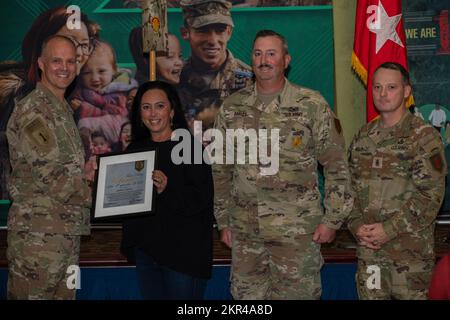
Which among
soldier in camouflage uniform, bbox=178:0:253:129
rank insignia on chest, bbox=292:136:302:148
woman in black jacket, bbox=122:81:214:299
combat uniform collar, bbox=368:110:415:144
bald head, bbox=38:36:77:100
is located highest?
soldier in camouflage uniform, bbox=178:0:253:129

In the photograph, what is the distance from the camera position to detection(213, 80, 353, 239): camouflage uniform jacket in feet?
11.0

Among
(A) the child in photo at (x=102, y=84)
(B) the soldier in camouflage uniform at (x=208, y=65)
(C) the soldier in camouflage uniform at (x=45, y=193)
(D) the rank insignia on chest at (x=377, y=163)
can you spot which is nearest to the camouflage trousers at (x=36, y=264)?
(C) the soldier in camouflage uniform at (x=45, y=193)

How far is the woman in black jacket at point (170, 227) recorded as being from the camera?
10.9 ft

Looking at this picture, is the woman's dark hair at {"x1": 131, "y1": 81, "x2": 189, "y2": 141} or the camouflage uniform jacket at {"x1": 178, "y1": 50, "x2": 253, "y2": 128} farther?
the camouflage uniform jacket at {"x1": 178, "y1": 50, "x2": 253, "y2": 128}

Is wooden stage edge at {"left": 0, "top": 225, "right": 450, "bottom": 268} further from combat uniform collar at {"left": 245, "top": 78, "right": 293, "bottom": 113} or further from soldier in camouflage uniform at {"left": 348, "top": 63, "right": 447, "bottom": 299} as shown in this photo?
combat uniform collar at {"left": 245, "top": 78, "right": 293, "bottom": 113}

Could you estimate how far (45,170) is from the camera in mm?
3266

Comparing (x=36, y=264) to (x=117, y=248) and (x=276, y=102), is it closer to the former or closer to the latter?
(x=276, y=102)

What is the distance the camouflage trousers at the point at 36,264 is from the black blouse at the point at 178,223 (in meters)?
0.34

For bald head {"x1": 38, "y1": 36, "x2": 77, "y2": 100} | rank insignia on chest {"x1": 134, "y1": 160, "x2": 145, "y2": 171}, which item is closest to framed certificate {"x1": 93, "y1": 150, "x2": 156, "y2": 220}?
rank insignia on chest {"x1": 134, "y1": 160, "x2": 145, "y2": 171}

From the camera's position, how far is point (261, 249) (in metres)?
3.42

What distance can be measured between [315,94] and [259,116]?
0.32 m

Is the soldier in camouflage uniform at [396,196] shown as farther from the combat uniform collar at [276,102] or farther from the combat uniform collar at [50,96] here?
the combat uniform collar at [50,96]

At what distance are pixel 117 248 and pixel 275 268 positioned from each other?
1988 millimetres

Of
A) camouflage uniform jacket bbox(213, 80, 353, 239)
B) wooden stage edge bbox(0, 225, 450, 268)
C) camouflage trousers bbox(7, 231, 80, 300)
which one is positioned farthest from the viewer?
wooden stage edge bbox(0, 225, 450, 268)
